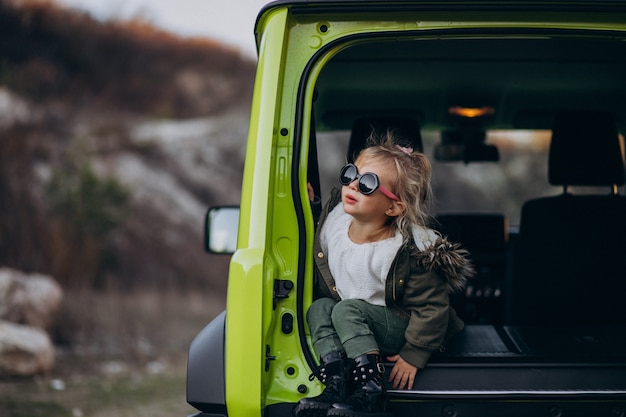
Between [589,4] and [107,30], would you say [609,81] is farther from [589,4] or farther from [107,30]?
[107,30]

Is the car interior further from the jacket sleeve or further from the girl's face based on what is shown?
the girl's face

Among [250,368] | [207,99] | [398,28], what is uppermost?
[207,99]

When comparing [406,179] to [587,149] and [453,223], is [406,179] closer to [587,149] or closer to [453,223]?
[453,223]

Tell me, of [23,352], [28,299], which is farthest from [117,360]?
[23,352]

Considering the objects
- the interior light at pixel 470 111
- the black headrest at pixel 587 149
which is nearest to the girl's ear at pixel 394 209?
the black headrest at pixel 587 149

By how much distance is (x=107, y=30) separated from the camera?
16.2 meters

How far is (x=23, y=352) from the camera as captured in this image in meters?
7.42

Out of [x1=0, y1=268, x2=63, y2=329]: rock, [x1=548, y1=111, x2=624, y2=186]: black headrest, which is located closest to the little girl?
[x1=548, y1=111, x2=624, y2=186]: black headrest

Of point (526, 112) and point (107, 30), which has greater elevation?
point (107, 30)

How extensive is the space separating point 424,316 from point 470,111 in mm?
2596

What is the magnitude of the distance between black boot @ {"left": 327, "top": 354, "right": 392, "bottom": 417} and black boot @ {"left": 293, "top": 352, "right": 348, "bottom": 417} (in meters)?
0.03

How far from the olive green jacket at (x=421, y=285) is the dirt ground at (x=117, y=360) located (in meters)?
3.99

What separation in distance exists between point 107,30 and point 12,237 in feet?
24.2

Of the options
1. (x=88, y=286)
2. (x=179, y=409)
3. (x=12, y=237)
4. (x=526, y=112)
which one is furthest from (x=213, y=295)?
(x=526, y=112)
